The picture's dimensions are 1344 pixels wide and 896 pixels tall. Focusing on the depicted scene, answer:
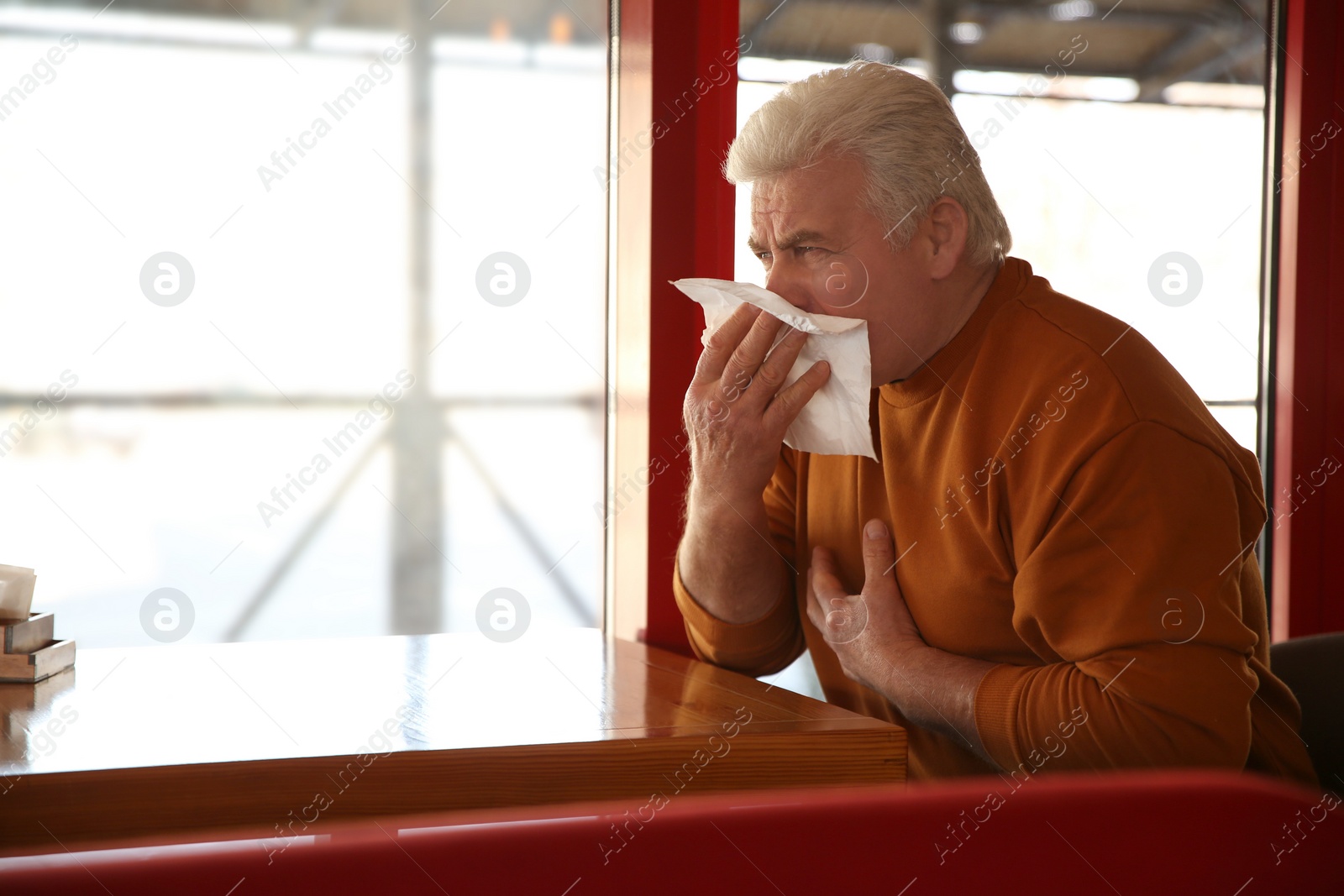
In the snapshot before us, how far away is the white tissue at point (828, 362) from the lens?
1.12m

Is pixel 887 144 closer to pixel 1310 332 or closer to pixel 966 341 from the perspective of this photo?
pixel 966 341

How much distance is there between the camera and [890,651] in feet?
3.69

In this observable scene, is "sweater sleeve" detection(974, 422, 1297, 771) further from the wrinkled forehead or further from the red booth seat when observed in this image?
the red booth seat

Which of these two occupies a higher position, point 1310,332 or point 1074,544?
point 1310,332

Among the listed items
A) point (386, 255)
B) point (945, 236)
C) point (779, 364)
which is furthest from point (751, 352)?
point (386, 255)

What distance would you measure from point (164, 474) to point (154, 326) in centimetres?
36

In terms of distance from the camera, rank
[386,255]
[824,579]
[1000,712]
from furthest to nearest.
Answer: [386,255], [824,579], [1000,712]

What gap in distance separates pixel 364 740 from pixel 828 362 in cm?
59

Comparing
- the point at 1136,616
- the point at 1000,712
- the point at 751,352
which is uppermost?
the point at 751,352

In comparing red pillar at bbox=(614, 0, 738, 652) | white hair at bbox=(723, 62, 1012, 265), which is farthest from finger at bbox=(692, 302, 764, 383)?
red pillar at bbox=(614, 0, 738, 652)

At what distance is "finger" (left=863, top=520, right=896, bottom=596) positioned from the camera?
1.16 metres

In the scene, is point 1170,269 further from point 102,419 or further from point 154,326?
point 102,419

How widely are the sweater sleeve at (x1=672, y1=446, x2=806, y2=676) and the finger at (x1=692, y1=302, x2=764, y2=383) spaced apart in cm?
17

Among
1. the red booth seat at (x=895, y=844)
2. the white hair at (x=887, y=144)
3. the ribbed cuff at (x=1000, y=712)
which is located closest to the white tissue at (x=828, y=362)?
the white hair at (x=887, y=144)
